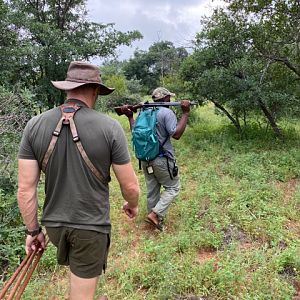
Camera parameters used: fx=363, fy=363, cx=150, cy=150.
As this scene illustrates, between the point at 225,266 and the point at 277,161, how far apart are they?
449 centimetres

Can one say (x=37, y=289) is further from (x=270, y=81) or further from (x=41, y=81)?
(x=41, y=81)

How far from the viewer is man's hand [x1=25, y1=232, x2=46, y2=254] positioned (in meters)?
2.39

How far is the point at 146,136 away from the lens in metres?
4.27

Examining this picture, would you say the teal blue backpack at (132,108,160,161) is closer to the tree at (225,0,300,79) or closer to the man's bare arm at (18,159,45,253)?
the man's bare arm at (18,159,45,253)

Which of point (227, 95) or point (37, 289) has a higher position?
point (227, 95)

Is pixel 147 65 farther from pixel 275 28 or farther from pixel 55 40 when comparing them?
pixel 275 28

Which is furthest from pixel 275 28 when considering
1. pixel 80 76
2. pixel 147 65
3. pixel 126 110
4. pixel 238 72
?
pixel 147 65

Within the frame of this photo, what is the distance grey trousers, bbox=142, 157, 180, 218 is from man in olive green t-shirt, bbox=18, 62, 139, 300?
6.93ft

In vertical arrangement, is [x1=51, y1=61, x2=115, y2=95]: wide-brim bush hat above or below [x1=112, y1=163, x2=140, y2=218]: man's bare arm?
above

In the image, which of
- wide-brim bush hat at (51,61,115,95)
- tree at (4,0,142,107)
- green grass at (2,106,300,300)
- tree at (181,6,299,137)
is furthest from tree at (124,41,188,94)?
wide-brim bush hat at (51,61,115,95)

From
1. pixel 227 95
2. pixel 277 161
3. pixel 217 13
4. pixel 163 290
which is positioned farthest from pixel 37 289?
pixel 217 13

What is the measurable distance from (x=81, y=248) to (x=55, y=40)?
8.77 m

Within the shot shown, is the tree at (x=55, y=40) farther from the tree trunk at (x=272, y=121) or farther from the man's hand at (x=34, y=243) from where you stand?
the man's hand at (x=34, y=243)

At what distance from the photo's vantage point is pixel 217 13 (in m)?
9.07
